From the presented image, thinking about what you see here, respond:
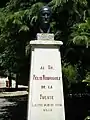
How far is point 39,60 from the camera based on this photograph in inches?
272

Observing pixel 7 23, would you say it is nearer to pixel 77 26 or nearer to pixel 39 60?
pixel 77 26

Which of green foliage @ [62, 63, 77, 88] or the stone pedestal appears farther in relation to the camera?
green foliage @ [62, 63, 77, 88]

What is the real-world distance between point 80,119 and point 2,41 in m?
3.14

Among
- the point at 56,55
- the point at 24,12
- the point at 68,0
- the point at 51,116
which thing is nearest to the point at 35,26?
the point at 24,12

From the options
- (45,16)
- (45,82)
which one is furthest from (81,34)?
(45,82)

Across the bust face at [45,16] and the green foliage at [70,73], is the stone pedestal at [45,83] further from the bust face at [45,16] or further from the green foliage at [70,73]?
the green foliage at [70,73]

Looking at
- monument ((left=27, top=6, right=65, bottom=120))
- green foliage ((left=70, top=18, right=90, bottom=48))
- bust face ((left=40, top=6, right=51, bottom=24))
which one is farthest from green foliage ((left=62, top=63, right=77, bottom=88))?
bust face ((left=40, top=6, right=51, bottom=24))

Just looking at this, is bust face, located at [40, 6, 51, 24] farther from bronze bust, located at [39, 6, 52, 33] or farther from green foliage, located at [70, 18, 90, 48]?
green foliage, located at [70, 18, 90, 48]

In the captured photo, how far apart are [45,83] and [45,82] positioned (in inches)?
0.8

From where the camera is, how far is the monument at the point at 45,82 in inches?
268

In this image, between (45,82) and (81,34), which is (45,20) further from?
(81,34)

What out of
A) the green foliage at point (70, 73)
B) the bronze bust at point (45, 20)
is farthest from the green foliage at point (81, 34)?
the bronze bust at point (45, 20)

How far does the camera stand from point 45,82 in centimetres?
686

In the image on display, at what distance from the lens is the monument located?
22.4 feet
